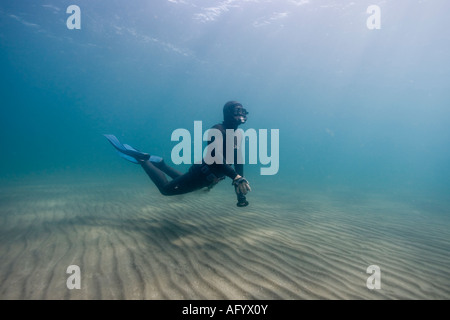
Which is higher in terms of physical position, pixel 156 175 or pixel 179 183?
pixel 156 175

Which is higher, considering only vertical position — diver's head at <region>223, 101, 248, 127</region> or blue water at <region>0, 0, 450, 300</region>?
blue water at <region>0, 0, 450, 300</region>

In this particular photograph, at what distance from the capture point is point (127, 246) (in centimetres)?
404

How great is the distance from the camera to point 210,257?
3645mm

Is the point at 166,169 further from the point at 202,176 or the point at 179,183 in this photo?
the point at 202,176

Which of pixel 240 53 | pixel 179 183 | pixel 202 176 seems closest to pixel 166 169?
pixel 179 183

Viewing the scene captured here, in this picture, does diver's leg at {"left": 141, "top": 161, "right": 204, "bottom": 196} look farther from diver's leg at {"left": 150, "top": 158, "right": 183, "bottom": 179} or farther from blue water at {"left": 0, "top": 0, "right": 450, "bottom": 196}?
blue water at {"left": 0, "top": 0, "right": 450, "bottom": 196}

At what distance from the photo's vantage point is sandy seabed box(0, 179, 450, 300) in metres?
2.81

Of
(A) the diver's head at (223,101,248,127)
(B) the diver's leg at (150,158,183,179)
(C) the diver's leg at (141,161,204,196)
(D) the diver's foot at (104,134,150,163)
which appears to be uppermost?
(A) the diver's head at (223,101,248,127)

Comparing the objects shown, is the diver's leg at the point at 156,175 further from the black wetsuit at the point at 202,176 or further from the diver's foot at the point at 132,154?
the diver's foot at the point at 132,154

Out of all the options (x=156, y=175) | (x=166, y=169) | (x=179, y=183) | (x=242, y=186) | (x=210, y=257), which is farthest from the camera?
(x=166, y=169)

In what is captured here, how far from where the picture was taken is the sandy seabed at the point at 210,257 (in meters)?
2.81

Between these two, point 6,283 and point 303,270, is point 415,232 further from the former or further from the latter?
point 6,283

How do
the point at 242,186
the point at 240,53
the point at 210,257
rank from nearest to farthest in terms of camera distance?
1. the point at 210,257
2. the point at 242,186
3. the point at 240,53

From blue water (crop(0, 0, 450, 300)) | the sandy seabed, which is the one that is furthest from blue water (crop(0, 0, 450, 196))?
the sandy seabed
